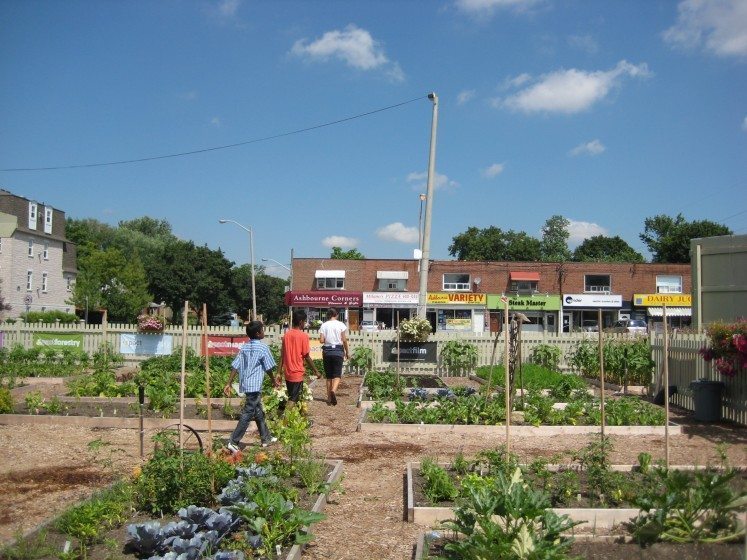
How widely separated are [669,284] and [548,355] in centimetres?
3658

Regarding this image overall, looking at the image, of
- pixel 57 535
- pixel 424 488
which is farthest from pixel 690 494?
pixel 57 535

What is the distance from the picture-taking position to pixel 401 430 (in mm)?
10547

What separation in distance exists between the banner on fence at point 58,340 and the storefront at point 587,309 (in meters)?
38.1

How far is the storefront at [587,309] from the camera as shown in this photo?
170ft

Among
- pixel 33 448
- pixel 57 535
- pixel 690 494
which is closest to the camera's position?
pixel 690 494

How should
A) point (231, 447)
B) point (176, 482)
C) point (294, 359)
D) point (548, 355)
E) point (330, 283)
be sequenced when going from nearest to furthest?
1. point (176, 482)
2. point (231, 447)
3. point (294, 359)
4. point (548, 355)
5. point (330, 283)

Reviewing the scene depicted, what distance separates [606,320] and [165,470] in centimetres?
5285

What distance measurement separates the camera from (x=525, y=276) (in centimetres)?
5222

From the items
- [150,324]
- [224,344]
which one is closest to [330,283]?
[150,324]

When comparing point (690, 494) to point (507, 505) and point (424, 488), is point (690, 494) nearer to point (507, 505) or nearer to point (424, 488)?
point (507, 505)

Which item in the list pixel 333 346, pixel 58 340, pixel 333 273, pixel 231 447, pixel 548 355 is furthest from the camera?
pixel 333 273

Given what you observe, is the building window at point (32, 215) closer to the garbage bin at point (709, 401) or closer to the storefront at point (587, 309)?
the storefront at point (587, 309)

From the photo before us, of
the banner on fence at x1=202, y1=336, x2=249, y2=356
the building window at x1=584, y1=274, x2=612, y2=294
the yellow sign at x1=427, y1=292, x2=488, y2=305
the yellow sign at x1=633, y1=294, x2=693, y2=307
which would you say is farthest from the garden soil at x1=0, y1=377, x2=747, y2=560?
the yellow sign at x1=633, y1=294, x2=693, y2=307

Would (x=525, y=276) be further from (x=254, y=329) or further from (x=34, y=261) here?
(x=254, y=329)
